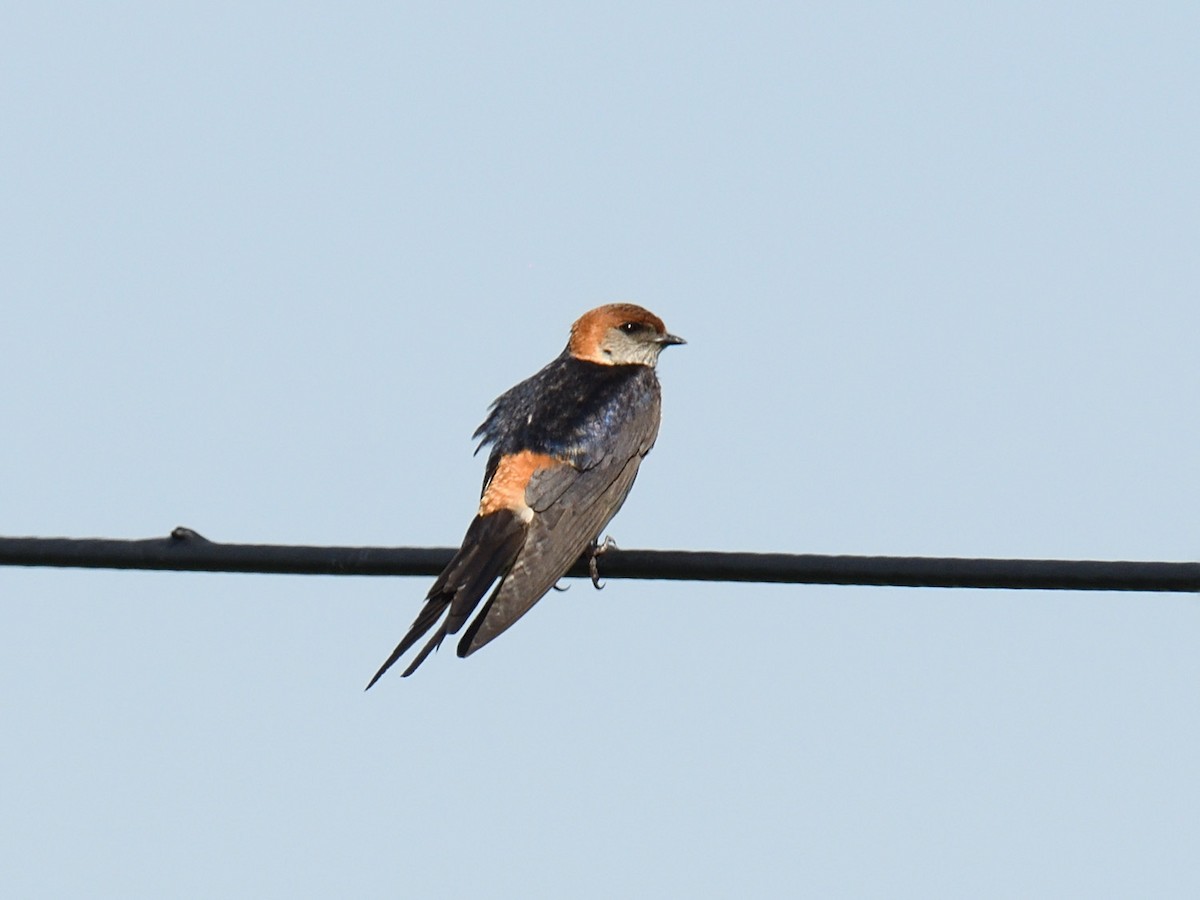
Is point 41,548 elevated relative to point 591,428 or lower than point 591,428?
lower

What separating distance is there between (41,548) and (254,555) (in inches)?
22.1

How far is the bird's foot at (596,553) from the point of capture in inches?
243

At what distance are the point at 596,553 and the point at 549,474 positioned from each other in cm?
62

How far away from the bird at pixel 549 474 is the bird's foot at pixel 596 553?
0.6 inches

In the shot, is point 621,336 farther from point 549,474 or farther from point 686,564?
point 686,564

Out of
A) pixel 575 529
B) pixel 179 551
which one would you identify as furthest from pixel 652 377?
pixel 179 551

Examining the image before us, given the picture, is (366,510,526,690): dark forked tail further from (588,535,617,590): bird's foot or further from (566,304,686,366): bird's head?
(566,304,686,366): bird's head

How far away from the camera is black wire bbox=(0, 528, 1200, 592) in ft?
14.1

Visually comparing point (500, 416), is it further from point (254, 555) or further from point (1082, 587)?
point (1082, 587)

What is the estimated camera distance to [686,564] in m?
4.84

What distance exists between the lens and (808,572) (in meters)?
4.44

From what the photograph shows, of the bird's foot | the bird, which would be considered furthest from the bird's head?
the bird's foot

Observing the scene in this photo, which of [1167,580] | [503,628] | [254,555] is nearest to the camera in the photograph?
[1167,580]

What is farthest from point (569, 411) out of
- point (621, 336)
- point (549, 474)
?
point (621, 336)
